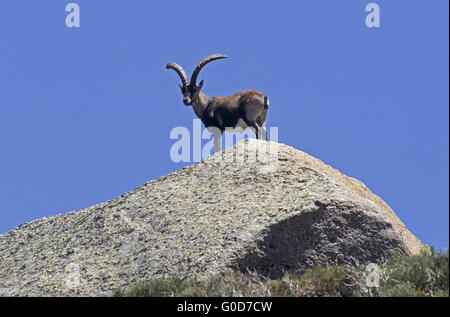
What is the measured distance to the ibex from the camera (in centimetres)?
2225

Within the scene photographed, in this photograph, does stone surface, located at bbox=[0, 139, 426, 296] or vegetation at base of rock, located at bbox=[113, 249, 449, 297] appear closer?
vegetation at base of rock, located at bbox=[113, 249, 449, 297]

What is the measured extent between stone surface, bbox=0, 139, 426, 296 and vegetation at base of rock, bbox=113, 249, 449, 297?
0.56m

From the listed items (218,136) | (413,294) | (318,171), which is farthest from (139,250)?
(218,136)

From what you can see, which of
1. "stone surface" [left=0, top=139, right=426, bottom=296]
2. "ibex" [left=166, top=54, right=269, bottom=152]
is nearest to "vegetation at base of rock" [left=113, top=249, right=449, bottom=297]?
"stone surface" [left=0, top=139, right=426, bottom=296]

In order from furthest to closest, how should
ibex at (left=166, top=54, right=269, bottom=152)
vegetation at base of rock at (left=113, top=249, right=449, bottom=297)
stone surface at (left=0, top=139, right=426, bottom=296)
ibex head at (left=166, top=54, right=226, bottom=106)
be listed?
ibex head at (left=166, top=54, right=226, bottom=106) < ibex at (left=166, top=54, right=269, bottom=152) < stone surface at (left=0, top=139, right=426, bottom=296) < vegetation at base of rock at (left=113, top=249, right=449, bottom=297)

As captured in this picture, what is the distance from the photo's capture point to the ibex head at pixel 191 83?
2298 centimetres

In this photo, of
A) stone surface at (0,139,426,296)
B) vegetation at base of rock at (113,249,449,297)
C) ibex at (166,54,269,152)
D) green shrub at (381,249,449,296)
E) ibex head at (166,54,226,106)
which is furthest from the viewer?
ibex head at (166,54,226,106)

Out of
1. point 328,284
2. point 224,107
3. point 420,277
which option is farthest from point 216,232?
point 224,107

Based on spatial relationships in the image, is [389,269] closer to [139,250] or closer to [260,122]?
[139,250]

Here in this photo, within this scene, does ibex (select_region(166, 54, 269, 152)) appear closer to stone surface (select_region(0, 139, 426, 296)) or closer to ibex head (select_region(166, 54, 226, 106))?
ibex head (select_region(166, 54, 226, 106))

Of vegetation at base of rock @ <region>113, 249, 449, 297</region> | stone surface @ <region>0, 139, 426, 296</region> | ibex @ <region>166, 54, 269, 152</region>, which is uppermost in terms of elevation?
ibex @ <region>166, 54, 269, 152</region>

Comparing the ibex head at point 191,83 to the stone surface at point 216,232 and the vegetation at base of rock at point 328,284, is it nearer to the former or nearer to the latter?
the stone surface at point 216,232

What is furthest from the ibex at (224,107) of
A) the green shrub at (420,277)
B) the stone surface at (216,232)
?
the green shrub at (420,277)

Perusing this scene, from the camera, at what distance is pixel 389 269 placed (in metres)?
13.5
